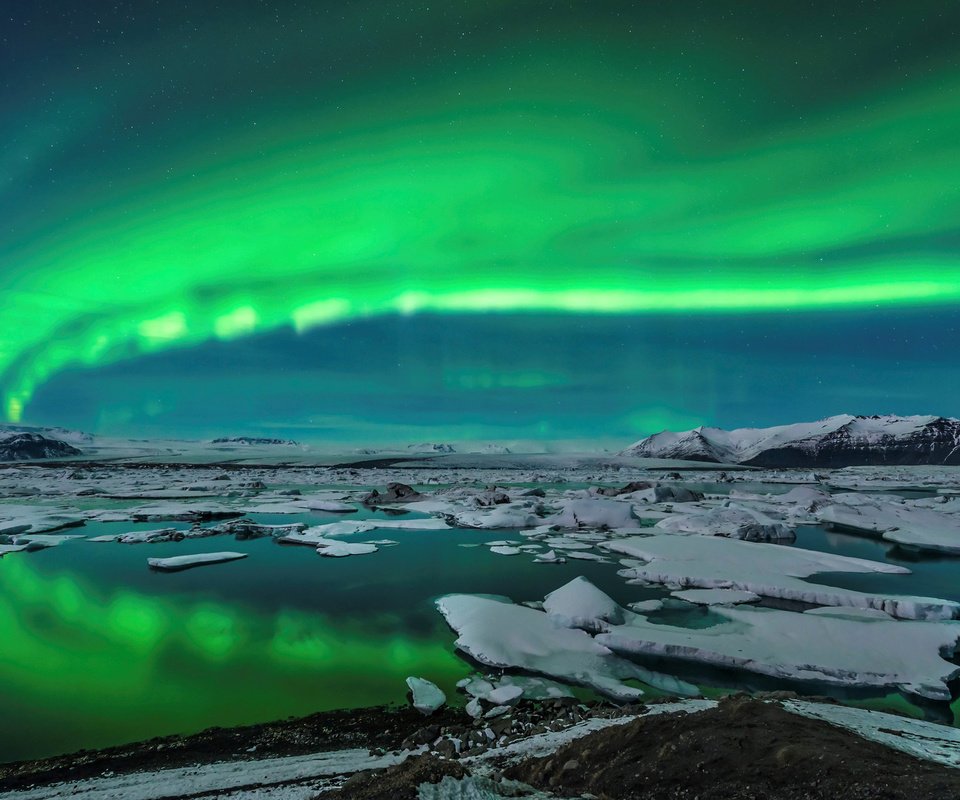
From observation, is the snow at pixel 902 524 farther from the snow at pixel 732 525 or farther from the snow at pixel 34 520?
the snow at pixel 34 520

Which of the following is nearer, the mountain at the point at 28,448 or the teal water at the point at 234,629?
the teal water at the point at 234,629

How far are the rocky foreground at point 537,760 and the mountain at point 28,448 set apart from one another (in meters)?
135

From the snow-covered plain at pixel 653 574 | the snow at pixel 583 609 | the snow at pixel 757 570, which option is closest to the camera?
the snow-covered plain at pixel 653 574

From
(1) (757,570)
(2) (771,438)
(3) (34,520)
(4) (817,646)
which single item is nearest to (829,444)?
(2) (771,438)

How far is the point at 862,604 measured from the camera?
11.1 meters

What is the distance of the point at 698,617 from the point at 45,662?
12.1 m

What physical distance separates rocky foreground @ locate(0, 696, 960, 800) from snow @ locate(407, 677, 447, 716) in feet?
0.47

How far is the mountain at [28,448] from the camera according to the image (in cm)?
11053

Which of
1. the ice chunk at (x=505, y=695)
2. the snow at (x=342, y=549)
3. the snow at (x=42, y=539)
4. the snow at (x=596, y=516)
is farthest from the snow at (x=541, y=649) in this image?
the snow at (x=42, y=539)

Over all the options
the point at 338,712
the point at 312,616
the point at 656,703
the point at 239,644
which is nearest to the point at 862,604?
the point at 656,703

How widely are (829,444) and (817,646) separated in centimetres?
17392

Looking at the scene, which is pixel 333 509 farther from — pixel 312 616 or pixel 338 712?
pixel 338 712

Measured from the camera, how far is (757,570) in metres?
13.8

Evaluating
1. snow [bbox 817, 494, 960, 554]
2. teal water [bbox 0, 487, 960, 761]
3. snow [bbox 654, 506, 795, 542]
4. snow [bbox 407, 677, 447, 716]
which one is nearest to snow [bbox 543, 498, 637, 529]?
snow [bbox 654, 506, 795, 542]
